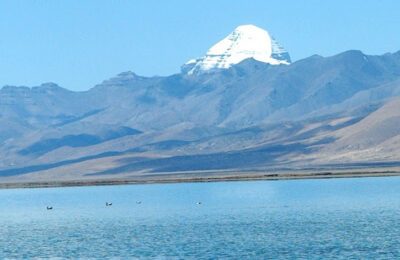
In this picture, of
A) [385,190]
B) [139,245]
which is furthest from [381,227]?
[385,190]

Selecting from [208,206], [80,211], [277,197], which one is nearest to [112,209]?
[80,211]

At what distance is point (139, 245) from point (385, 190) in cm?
7250

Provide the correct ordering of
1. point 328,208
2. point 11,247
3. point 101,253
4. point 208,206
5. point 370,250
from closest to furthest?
point 370,250
point 101,253
point 11,247
point 328,208
point 208,206

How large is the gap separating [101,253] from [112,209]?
54.6 metres

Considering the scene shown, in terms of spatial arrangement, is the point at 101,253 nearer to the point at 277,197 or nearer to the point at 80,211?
the point at 80,211

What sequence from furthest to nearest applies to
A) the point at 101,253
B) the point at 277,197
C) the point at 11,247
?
the point at 277,197, the point at 11,247, the point at 101,253

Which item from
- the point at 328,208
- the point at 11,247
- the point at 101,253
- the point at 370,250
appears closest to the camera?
the point at 370,250

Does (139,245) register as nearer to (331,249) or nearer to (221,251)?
(221,251)

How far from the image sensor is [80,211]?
130750mm

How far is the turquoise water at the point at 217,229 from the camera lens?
75.1 meters

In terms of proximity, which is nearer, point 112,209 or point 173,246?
point 173,246

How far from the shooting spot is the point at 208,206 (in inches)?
5049

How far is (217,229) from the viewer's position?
92938mm

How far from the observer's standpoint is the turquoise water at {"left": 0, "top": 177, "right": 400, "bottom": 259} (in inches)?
2958
